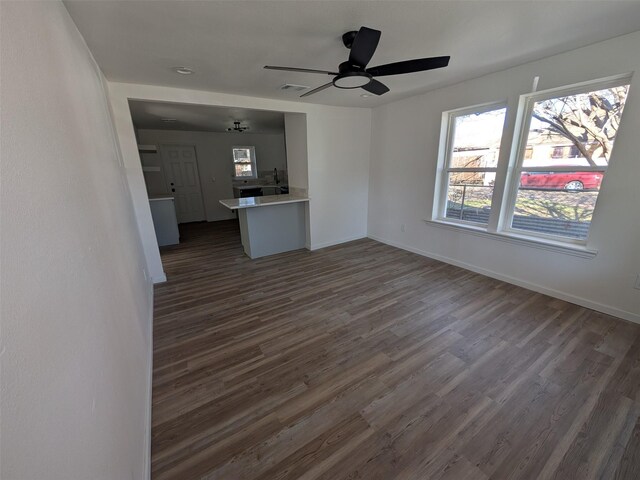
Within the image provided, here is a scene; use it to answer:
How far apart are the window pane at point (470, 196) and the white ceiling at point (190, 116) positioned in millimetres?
3119

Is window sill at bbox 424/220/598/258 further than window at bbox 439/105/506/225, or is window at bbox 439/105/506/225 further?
window at bbox 439/105/506/225

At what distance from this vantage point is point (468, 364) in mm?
1946

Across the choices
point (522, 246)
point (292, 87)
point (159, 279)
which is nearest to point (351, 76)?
point (292, 87)

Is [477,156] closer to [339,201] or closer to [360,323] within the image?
[339,201]

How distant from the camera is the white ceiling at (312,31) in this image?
165 cm

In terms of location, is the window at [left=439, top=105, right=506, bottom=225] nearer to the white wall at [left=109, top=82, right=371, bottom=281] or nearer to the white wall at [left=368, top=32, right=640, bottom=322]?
the white wall at [left=368, top=32, right=640, bottom=322]

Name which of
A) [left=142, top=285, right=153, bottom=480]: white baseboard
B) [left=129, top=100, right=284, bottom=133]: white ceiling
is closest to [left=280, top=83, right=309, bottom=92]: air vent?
[left=129, top=100, right=284, bottom=133]: white ceiling

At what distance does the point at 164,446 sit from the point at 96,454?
0.83 m

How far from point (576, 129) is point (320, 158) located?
3.12 meters

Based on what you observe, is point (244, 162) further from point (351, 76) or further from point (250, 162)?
point (351, 76)

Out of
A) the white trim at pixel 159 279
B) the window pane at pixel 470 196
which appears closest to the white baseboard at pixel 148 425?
the white trim at pixel 159 279

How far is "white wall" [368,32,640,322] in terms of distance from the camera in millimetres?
2256

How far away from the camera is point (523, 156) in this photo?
2.92m

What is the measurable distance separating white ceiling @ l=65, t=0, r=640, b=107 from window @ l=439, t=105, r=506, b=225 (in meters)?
0.67
